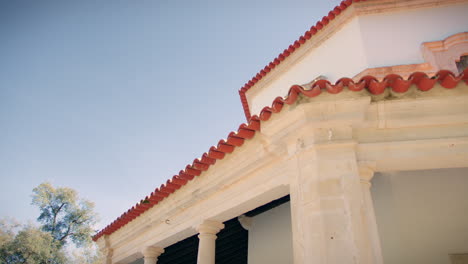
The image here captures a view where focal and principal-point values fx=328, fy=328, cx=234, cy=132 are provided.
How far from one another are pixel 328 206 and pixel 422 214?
2080mm

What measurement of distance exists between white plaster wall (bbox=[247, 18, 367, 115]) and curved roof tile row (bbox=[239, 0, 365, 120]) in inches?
13.9

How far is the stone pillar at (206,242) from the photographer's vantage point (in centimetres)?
456

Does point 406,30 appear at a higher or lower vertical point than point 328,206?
higher

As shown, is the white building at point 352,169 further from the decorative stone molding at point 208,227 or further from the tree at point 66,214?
the tree at point 66,214

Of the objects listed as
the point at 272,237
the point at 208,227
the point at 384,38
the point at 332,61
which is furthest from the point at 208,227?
the point at 384,38

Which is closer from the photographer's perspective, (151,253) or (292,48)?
(151,253)

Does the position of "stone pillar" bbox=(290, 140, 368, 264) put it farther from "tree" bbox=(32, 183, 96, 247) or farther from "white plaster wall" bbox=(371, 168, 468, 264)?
"tree" bbox=(32, 183, 96, 247)

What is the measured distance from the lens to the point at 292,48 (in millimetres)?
8031

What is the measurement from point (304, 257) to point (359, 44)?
524 cm

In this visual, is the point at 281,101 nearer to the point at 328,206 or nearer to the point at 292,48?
the point at 328,206

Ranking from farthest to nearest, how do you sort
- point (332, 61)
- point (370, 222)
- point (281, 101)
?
point (332, 61), point (281, 101), point (370, 222)

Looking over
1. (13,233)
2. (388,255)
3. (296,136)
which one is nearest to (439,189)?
(388,255)

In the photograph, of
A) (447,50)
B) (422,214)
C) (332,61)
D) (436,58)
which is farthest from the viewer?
(332,61)

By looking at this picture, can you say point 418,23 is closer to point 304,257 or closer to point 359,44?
point 359,44
